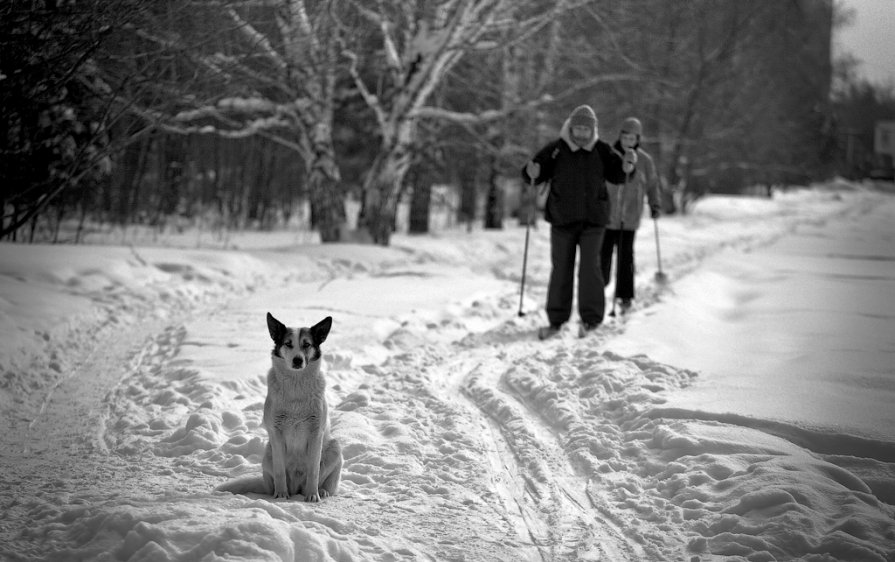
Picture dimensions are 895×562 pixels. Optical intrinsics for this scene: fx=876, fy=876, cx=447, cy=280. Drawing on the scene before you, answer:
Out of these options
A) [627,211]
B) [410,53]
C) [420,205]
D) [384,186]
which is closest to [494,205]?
[420,205]

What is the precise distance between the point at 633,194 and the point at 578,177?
83.0 inches

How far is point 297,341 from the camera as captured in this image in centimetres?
452

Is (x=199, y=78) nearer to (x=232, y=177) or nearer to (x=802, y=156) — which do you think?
Result: (x=232, y=177)

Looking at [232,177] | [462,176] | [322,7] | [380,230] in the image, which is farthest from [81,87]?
[462,176]

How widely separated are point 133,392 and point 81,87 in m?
5.69

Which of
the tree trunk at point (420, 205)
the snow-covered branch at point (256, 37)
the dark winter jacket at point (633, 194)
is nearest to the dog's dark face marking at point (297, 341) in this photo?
the dark winter jacket at point (633, 194)

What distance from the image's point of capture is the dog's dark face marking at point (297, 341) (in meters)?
4.47

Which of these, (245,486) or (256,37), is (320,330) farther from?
(256,37)

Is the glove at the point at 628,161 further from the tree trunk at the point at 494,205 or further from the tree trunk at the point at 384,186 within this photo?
the tree trunk at the point at 494,205

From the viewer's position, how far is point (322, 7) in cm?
1225

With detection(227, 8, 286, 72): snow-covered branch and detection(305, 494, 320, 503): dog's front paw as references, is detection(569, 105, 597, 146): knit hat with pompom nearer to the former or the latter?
detection(227, 8, 286, 72): snow-covered branch

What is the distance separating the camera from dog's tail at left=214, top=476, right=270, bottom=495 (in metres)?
4.75

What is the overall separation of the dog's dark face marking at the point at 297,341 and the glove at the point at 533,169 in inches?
210

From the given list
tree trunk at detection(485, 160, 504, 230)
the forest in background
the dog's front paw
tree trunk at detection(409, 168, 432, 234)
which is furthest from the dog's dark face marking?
tree trunk at detection(485, 160, 504, 230)
